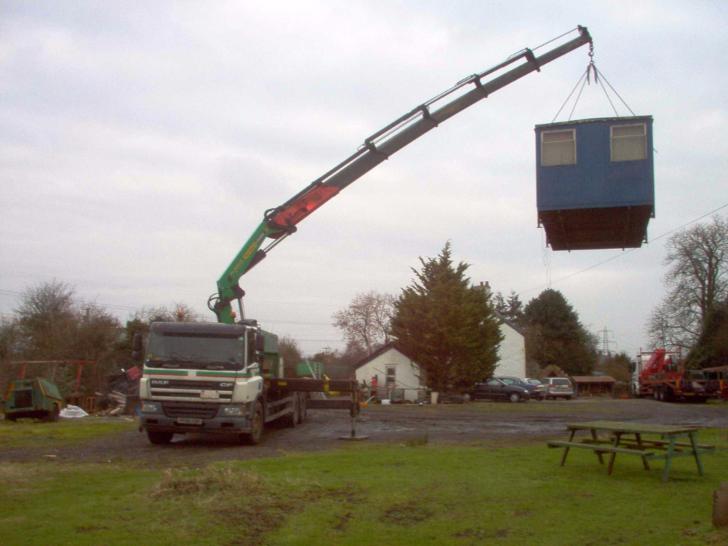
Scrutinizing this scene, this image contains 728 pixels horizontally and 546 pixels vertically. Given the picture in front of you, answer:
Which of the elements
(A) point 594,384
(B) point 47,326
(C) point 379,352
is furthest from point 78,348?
(A) point 594,384

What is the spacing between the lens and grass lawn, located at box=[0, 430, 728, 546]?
729 cm

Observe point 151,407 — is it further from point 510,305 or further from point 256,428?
point 510,305

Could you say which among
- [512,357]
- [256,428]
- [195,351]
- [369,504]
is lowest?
[369,504]

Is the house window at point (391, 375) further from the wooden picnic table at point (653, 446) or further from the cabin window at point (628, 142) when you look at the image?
the wooden picnic table at point (653, 446)

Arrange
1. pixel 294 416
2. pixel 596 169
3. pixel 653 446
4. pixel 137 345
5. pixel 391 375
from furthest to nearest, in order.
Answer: pixel 391 375
pixel 294 416
pixel 137 345
pixel 596 169
pixel 653 446

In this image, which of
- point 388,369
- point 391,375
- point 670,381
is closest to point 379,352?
point 388,369

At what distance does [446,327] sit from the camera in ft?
139

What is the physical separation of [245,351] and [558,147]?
763 centimetres

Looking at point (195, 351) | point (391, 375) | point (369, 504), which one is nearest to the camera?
point (369, 504)

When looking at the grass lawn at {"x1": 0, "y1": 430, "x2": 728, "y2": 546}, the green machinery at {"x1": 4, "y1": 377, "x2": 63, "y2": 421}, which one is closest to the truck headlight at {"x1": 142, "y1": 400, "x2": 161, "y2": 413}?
the grass lawn at {"x1": 0, "y1": 430, "x2": 728, "y2": 546}

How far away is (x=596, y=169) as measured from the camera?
15.2 metres

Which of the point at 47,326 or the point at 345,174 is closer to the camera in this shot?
the point at 345,174

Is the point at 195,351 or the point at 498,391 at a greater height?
the point at 195,351

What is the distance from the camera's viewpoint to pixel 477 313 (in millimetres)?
43969
